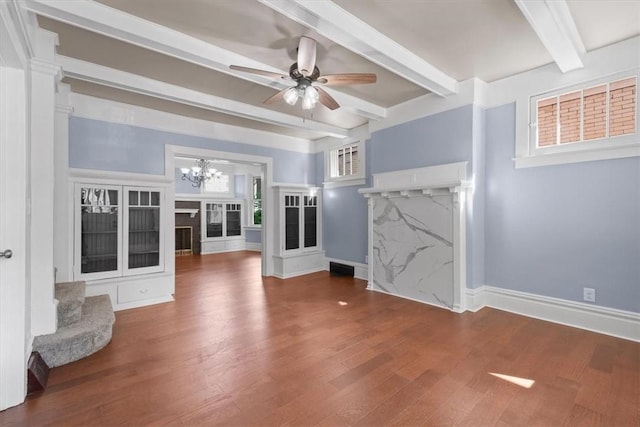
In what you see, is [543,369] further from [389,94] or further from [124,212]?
[124,212]

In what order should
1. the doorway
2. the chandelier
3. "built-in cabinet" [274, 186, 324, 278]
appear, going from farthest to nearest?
the chandelier < "built-in cabinet" [274, 186, 324, 278] < the doorway

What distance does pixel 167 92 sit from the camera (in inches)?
144

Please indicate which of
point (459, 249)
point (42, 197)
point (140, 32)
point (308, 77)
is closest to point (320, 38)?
point (308, 77)

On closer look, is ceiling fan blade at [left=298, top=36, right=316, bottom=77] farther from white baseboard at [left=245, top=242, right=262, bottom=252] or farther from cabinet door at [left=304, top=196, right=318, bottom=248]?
white baseboard at [left=245, top=242, right=262, bottom=252]

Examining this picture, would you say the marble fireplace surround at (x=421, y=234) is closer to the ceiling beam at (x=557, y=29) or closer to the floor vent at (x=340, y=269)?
the floor vent at (x=340, y=269)

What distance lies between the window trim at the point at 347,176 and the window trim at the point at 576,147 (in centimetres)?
253

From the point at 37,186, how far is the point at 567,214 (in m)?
5.07

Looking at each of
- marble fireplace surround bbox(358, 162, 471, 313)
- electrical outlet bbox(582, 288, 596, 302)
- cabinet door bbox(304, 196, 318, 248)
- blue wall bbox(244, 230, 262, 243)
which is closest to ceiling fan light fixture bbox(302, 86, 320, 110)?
marble fireplace surround bbox(358, 162, 471, 313)

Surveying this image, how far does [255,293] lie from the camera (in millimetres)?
4582

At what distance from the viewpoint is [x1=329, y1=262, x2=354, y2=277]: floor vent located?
565cm

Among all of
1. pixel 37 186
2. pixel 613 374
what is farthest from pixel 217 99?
pixel 613 374

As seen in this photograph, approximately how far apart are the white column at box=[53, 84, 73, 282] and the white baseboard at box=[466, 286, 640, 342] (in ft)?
16.4

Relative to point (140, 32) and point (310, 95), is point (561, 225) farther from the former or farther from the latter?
point (140, 32)

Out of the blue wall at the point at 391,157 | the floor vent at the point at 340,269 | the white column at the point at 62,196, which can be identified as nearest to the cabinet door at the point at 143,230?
the white column at the point at 62,196
